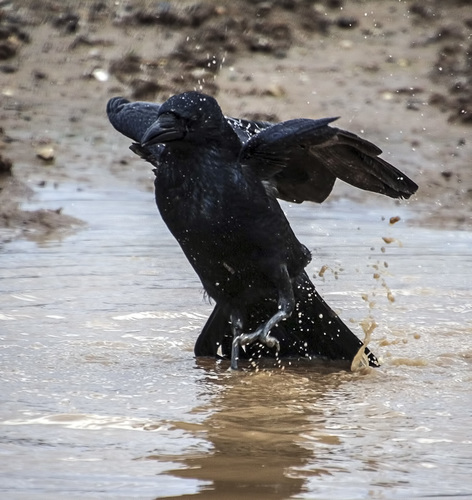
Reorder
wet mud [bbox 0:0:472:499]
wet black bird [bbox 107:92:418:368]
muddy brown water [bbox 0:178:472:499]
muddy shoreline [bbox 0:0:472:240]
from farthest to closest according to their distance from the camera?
1. muddy shoreline [bbox 0:0:472:240]
2. wet black bird [bbox 107:92:418:368]
3. wet mud [bbox 0:0:472:499]
4. muddy brown water [bbox 0:178:472:499]

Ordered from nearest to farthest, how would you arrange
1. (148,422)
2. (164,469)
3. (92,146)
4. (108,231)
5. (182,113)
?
1. (164,469)
2. (148,422)
3. (182,113)
4. (108,231)
5. (92,146)

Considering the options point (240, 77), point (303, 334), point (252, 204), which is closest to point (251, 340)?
point (303, 334)

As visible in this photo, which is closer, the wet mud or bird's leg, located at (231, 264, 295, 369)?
the wet mud

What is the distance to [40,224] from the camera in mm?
9055

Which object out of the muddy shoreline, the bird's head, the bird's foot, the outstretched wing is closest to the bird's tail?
the bird's foot

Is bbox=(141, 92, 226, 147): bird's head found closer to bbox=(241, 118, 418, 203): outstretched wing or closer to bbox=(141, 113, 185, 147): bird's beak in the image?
bbox=(141, 113, 185, 147): bird's beak

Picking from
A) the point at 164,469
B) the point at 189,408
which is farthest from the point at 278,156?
the point at 164,469

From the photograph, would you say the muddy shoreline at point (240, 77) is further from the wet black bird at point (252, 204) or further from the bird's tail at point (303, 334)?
the wet black bird at point (252, 204)

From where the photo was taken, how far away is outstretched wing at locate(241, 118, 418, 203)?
17.5 feet

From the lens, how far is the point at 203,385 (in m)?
5.59

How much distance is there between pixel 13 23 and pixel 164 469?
10.4 metres

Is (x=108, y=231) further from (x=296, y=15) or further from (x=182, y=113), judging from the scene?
(x=296, y=15)

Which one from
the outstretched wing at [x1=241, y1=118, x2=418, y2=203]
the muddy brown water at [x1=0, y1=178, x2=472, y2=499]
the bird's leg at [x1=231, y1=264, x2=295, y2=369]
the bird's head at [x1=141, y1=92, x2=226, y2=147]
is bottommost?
the muddy brown water at [x1=0, y1=178, x2=472, y2=499]

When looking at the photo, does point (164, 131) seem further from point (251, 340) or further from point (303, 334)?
point (303, 334)
